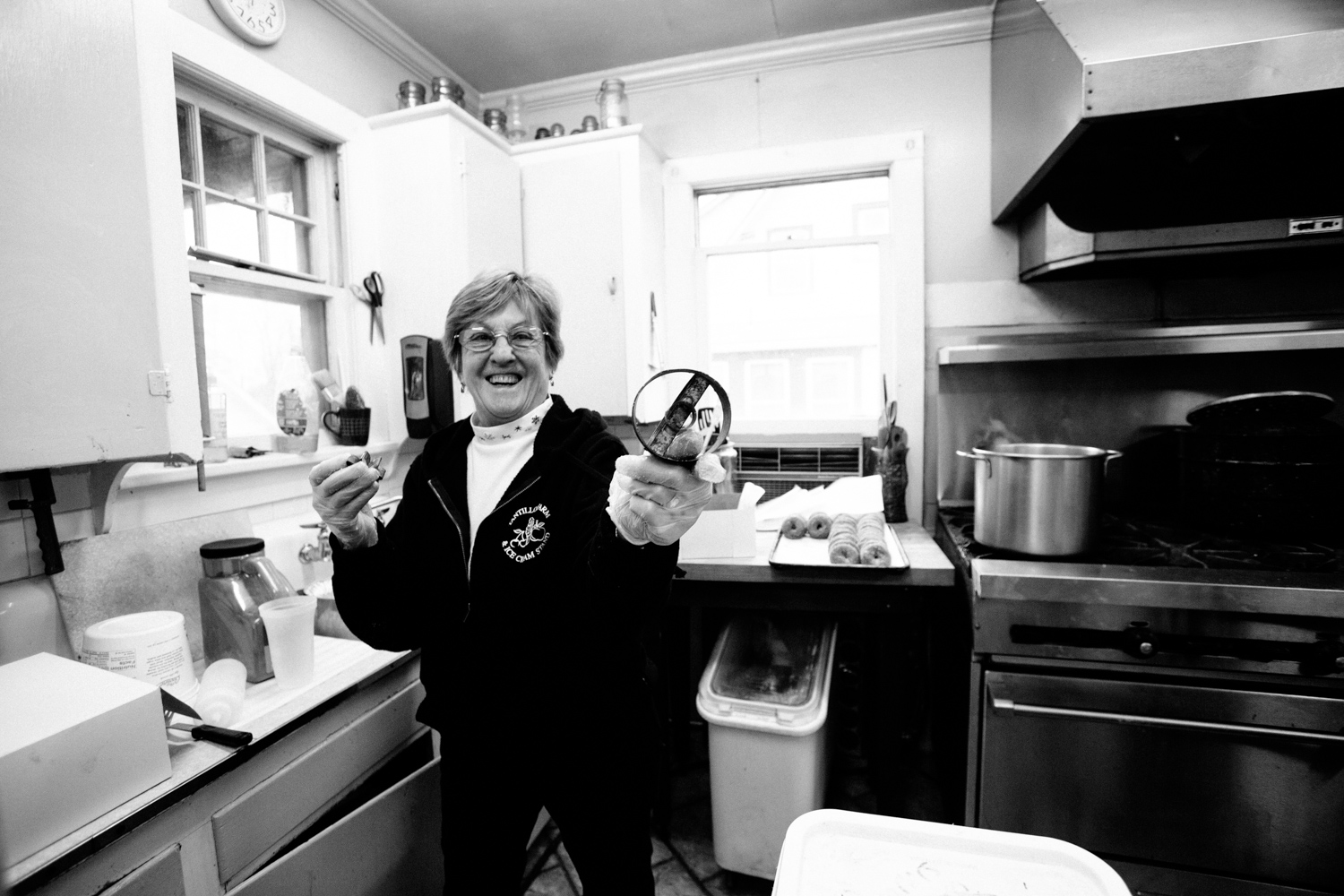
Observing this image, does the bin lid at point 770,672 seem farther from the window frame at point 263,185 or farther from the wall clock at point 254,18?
the wall clock at point 254,18

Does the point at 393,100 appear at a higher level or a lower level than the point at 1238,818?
higher

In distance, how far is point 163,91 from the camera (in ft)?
4.16

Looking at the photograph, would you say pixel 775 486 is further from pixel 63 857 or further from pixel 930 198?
pixel 63 857

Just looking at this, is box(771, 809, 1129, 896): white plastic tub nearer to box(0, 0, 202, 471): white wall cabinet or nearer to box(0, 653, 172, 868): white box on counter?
box(0, 653, 172, 868): white box on counter

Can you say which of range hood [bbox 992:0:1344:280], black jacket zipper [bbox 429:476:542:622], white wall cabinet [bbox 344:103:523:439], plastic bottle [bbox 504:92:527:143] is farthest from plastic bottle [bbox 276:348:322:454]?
range hood [bbox 992:0:1344:280]

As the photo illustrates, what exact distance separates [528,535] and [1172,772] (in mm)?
1581

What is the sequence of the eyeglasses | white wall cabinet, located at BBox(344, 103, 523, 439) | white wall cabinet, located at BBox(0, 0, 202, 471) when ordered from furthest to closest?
white wall cabinet, located at BBox(344, 103, 523, 439), the eyeglasses, white wall cabinet, located at BBox(0, 0, 202, 471)

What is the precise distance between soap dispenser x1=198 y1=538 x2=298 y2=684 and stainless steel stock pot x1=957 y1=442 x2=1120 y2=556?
5.49 feet


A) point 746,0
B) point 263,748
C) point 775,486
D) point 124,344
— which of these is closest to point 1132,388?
point 775,486

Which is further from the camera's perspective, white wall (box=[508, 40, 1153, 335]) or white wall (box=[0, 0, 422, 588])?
white wall (box=[508, 40, 1153, 335])

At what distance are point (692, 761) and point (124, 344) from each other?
84.3 inches

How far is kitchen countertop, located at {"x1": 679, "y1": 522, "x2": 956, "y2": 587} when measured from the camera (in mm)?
1707

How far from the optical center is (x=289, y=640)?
1.35 metres

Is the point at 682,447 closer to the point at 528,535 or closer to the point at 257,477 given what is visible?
the point at 528,535
